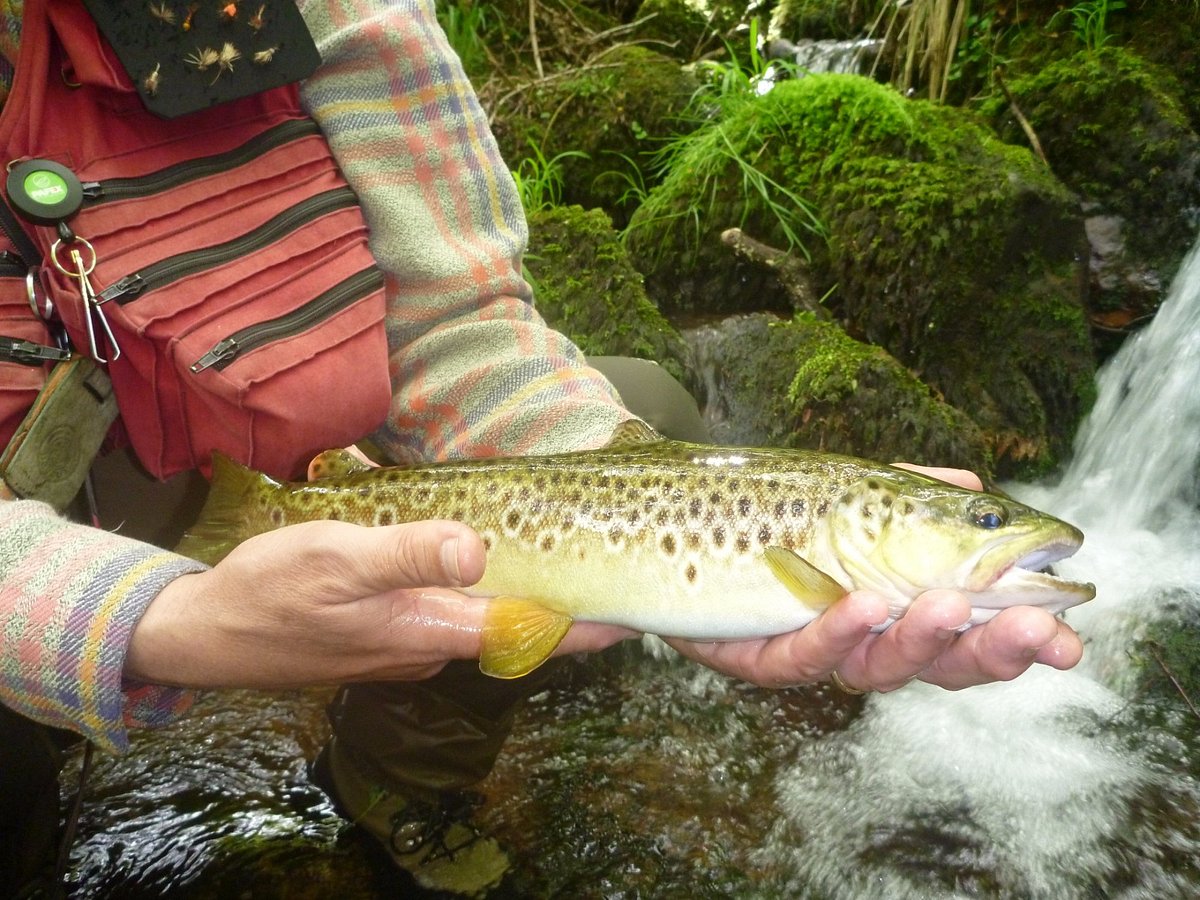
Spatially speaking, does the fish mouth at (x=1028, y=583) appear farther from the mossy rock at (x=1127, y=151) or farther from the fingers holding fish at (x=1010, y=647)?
the mossy rock at (x=1127, y=151)

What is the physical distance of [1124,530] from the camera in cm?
397

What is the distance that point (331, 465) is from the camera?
1953mm

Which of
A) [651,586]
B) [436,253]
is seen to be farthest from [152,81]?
[651,586]

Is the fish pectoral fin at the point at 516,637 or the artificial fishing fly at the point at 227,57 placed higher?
the artificial fishing fly at the point at 227,57

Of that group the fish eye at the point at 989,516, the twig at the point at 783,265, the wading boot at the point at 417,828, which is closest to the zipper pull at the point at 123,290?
the wading boot at the point at 417,828

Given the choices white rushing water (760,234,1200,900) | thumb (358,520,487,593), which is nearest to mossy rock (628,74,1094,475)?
white rushing water (760,234,1200,900)

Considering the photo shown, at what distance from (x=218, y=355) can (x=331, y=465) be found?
36cm

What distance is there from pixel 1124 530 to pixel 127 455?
164 inches

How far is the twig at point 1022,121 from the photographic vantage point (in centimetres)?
478

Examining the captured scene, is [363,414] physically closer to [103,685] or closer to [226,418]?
[226,418]

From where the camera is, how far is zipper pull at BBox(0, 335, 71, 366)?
1.63 meters

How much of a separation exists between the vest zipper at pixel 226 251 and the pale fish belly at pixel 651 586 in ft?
2.84

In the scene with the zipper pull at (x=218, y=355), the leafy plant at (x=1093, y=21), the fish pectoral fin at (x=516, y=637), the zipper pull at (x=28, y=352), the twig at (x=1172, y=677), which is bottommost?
the twig at (x=1172, y=677)

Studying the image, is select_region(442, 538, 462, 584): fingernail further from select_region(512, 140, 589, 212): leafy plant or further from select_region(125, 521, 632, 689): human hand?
select_region(512, 140, 589, 212): leafy plant
